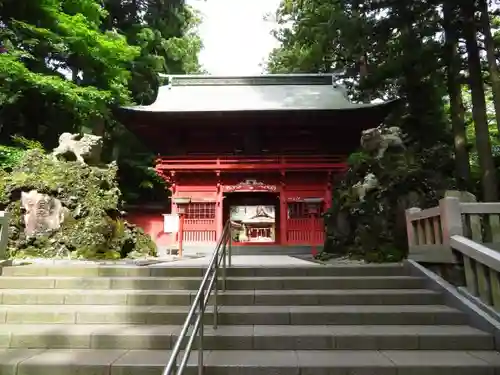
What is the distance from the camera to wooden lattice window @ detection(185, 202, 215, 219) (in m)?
14.3

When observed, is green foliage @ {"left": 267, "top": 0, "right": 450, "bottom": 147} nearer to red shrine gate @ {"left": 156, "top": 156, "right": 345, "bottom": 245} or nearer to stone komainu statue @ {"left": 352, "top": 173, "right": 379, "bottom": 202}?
red shrine gate @ {"left": 156, "top": 156, "right": 345, "bottom": 245}

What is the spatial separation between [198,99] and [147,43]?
4182 mm

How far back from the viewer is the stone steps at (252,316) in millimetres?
4266

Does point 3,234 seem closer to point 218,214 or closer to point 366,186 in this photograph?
point 366,186

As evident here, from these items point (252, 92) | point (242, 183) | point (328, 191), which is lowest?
point (328, 191)

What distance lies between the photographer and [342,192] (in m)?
8.89

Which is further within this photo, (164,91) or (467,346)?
(164,91)

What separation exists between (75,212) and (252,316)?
6467 millimetres

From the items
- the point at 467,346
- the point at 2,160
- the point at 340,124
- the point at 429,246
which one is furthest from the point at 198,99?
the point at 467,346

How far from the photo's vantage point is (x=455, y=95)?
40.0ft

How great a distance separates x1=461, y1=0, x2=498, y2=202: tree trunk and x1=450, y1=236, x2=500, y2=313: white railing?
6491 millimetres

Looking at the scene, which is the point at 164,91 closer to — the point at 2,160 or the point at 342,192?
the point at 2,160

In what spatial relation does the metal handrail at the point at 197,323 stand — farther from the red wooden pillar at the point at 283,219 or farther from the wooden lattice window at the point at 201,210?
the wooden lattice window at the point at 201,210

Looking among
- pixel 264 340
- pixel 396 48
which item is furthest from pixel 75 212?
pixel 396 48
